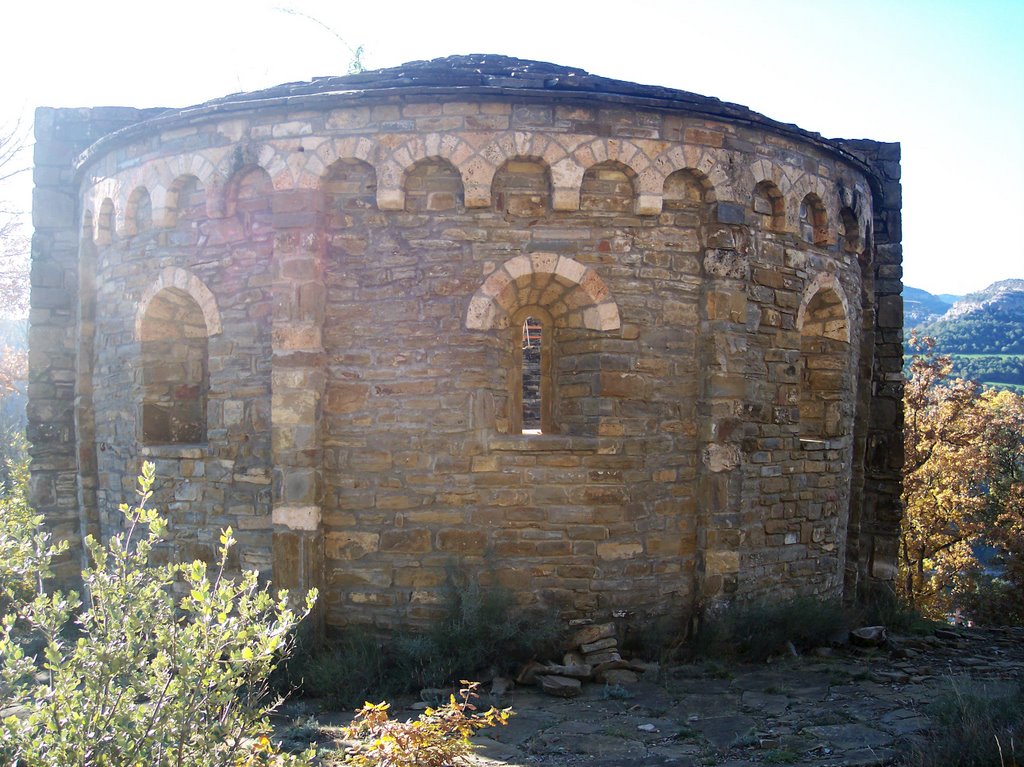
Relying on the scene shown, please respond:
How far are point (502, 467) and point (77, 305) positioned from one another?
536 cm

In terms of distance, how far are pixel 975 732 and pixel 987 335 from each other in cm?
4680

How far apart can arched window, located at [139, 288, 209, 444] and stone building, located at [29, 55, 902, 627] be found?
0.05 metres

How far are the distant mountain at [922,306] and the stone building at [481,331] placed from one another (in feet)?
156

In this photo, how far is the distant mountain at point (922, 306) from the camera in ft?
176

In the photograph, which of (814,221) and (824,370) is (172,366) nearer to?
(814,221)

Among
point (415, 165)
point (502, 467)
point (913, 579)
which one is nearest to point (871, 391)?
point (502, 467)

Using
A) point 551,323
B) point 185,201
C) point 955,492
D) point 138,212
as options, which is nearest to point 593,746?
point 551,323

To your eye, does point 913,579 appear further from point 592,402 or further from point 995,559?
point 592,402

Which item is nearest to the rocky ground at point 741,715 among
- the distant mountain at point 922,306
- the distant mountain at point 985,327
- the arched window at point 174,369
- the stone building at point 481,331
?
the stone building at point 481,331

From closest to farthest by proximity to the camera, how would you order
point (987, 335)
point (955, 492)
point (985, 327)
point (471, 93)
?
1. point (471, 93)
2. point (955, 492)
3. point (987, 335)
4. point (985, 327)

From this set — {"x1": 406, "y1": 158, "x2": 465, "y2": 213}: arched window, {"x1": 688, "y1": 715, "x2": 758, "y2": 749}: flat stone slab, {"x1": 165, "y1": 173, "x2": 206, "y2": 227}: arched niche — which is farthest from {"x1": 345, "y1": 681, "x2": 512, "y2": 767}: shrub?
{"x1": 165, "y1": 173, "x2": 206, "y2": 227}: arched niche

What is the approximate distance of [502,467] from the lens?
665cm

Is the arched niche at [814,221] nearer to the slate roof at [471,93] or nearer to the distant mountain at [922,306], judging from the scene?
the slate roof at [471,93]

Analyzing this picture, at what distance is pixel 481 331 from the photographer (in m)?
6.64
